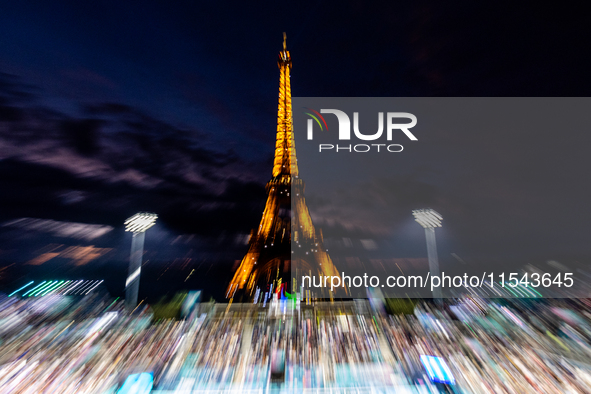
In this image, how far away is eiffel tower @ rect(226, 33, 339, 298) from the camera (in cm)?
2131

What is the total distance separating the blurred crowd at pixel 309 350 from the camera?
7.04 metres

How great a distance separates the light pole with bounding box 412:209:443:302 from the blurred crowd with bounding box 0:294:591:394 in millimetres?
2375

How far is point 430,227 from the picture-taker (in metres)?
16.0

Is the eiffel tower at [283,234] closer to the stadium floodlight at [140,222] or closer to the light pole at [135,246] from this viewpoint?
the light pole at [135,246]

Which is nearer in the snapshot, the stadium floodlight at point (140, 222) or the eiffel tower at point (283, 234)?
the stadium floodlight at point (140, 222)

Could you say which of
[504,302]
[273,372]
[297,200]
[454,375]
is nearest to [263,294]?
[297,200]

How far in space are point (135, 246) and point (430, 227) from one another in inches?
820

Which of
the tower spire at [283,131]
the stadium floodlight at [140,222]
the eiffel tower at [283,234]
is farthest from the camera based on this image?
the tower spire at [283,131]

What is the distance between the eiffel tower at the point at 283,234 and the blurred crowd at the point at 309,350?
4.29 metres

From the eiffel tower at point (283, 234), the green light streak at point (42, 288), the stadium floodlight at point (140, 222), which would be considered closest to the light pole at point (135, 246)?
the stadium floodlight at point (140, 222)

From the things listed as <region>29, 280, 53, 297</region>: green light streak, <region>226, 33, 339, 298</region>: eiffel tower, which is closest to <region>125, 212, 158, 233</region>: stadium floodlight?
<region>226, 33, 339, 298</region>: eiffel tower

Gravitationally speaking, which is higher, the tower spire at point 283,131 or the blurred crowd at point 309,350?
the tower spire at point 283,131

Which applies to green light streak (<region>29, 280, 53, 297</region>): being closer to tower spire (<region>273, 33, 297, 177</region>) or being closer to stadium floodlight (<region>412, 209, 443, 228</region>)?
tower spire (<region>273, 33, 297, 177</region>)

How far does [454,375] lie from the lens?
757cm
